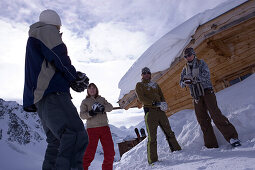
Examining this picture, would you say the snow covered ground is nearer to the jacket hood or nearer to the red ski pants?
the red ski pants

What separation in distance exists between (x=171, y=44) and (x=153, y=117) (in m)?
2.64

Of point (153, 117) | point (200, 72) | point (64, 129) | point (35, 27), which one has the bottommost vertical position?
point (64, 129)

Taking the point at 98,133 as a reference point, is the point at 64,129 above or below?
below

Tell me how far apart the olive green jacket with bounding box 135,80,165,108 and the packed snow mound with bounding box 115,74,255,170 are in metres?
1.08

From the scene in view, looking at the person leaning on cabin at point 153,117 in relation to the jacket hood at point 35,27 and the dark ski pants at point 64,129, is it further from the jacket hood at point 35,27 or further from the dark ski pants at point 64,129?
the jacket hood at point 35,27

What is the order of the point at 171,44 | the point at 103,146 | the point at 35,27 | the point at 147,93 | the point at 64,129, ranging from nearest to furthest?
the point at 64,129
the point at 35,27
the point at 103,146
the point at 147,93
the point at 171,44

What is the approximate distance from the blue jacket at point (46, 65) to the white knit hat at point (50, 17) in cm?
11

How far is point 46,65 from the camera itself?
196 cm

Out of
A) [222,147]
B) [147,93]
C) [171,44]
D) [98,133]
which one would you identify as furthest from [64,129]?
[171,44]

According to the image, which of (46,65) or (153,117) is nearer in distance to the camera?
(46,65)

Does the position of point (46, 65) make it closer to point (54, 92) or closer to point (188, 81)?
point (54, 92)

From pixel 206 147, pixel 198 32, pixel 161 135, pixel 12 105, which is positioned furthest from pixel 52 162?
pixel 12 105

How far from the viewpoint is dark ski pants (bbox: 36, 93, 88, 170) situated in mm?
1752

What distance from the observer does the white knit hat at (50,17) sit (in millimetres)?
2160
